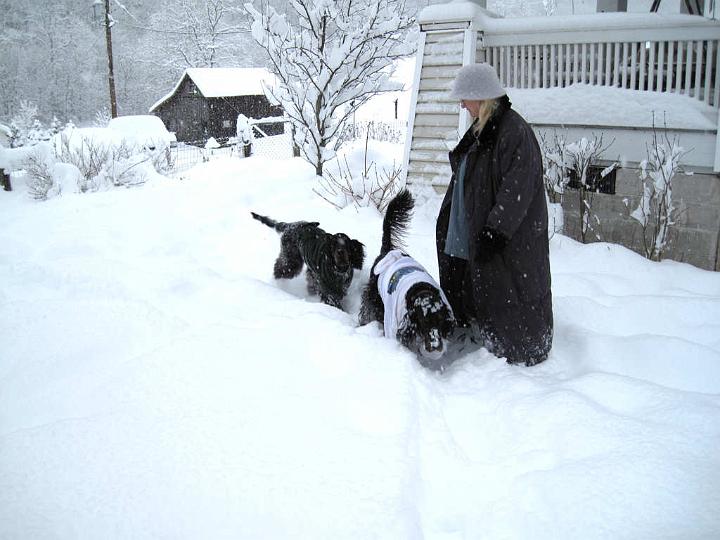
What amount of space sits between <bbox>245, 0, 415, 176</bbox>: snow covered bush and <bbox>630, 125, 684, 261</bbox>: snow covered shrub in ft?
15.0

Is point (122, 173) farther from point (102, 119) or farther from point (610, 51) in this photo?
point (102, 119)

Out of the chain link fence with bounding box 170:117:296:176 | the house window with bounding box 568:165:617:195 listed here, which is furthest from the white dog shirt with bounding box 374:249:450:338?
the chain link fence with bounding box 170:117:296:176

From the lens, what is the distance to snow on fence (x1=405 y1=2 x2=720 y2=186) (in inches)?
A: 236

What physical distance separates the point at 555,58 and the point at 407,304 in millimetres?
5125

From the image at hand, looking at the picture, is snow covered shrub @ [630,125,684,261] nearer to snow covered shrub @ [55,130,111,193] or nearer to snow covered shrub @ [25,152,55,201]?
snow covered shrub @ [55,130,111,193]

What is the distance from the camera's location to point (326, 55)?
8695 millimetres

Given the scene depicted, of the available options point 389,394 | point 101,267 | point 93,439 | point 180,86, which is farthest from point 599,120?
point 180,86

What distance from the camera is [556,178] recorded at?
6.36 meters

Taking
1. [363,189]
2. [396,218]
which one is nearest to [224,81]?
[363,189]

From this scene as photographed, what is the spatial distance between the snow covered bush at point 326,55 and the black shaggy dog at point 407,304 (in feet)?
17.1

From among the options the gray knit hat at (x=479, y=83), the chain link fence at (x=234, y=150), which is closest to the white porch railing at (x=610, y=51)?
the gray knit hat at (x=479, y=83)

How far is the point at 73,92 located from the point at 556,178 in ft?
135

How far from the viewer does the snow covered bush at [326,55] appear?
8469mm

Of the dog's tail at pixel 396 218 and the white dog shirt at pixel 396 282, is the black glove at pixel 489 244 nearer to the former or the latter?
the white dog shirt at pixel 396 282
